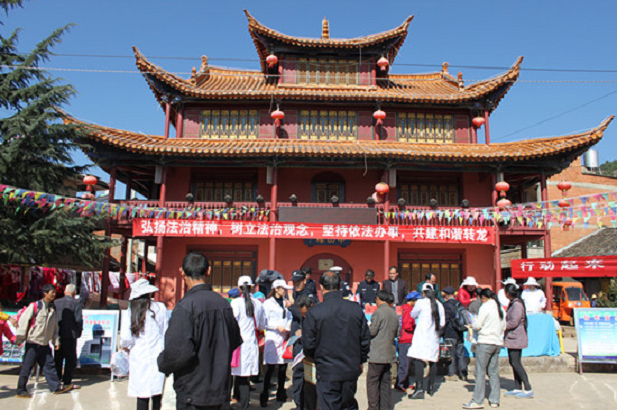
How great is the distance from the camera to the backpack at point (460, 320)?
26.4 ft

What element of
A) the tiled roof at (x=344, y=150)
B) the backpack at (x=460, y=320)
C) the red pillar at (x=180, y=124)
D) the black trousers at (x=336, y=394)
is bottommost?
the black trousers at (x=336, y=394)

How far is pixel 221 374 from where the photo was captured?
3307 mm

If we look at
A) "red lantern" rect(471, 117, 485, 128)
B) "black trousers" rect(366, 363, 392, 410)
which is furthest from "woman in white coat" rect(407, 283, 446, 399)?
"red lantern" rect(471, 117, 485, 128)

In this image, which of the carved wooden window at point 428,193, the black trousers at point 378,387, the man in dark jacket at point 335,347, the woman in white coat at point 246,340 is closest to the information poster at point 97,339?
the woman in white coat at point 246,340

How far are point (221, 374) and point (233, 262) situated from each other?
13650 mm

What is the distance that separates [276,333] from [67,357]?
11.5ft

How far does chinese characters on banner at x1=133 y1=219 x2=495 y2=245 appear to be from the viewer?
14.5 m

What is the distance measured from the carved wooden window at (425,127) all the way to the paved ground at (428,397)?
1100 cm

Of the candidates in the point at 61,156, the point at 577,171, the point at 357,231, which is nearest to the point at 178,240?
the point at 61,156

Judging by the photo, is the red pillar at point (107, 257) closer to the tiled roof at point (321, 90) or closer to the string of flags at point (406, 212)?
the string of flags at point (406, 212)

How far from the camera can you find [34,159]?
38.7 ft

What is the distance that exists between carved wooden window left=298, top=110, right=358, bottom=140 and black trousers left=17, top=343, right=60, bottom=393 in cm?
1215

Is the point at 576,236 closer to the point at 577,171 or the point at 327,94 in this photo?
the point at 577,171

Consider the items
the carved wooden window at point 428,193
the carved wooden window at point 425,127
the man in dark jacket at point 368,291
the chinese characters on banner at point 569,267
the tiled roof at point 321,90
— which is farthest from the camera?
the carved wooden window at point 425,127
